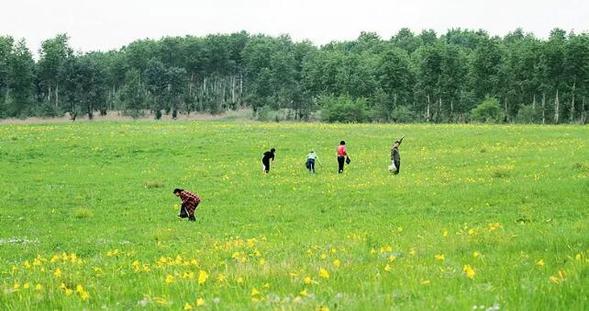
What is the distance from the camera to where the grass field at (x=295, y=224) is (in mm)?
6723

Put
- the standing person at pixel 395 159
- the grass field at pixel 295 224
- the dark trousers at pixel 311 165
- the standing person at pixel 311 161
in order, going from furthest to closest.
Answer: the dark trousers at pixel 311 165 < the standing person at pixel 311 161 < the standing person at pixel 395 159 < the grass field at pixel 295 224

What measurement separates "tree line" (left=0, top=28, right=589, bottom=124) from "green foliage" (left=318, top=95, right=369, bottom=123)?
0.23 meters

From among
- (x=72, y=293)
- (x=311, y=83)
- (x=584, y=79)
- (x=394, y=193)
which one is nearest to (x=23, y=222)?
(x=394, y=193)

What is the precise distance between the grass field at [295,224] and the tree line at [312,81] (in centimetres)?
5394

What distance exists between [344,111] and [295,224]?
90.4 meters

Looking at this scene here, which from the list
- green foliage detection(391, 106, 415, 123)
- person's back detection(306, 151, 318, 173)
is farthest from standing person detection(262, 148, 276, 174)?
green foliage detection(391, 106, 415, 123)

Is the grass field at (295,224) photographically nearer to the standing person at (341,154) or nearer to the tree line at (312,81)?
the standing person at (341,154)

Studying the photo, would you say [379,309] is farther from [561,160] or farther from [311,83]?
[311,83]

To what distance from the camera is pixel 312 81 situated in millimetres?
133500

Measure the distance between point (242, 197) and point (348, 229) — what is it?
10720 millimetres

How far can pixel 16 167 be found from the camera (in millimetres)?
39188

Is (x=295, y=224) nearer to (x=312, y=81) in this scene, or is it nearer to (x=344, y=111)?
(x=344, y=111)

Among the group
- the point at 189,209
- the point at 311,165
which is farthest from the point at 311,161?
the point at 189,209

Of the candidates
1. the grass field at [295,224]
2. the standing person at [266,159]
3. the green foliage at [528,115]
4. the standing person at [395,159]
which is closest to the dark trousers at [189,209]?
the grass field at [295,224]
